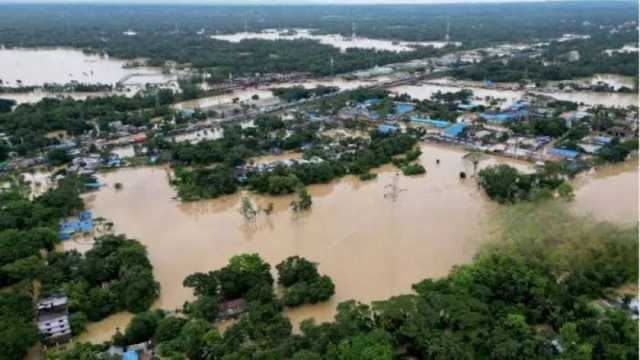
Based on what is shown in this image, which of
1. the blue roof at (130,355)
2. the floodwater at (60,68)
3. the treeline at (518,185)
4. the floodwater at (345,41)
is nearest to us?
the blue roof at (130,355)

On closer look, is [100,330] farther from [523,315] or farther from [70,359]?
[523,315]

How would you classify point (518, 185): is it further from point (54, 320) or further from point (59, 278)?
point (54, 320)

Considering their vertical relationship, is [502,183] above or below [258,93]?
below

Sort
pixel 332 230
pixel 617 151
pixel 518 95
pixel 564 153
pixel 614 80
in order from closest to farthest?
1. pixel 332 230
2. pixel 617 151
3. pixel 564 153
4. pixel 518 95
5. pixel 614 80

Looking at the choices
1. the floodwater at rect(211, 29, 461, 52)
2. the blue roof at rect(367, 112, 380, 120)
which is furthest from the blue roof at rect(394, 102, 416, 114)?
the floodwater at rect(211, 29, 461, 52)

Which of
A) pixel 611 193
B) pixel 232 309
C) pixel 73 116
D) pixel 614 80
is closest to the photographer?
pixel 232 309

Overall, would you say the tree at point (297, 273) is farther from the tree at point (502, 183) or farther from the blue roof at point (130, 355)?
the tree at point (502, 183)

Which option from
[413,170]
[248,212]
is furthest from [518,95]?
[248,212]

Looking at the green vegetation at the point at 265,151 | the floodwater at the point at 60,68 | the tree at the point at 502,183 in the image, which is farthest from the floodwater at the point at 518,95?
the floodwater at the point at 60,68
